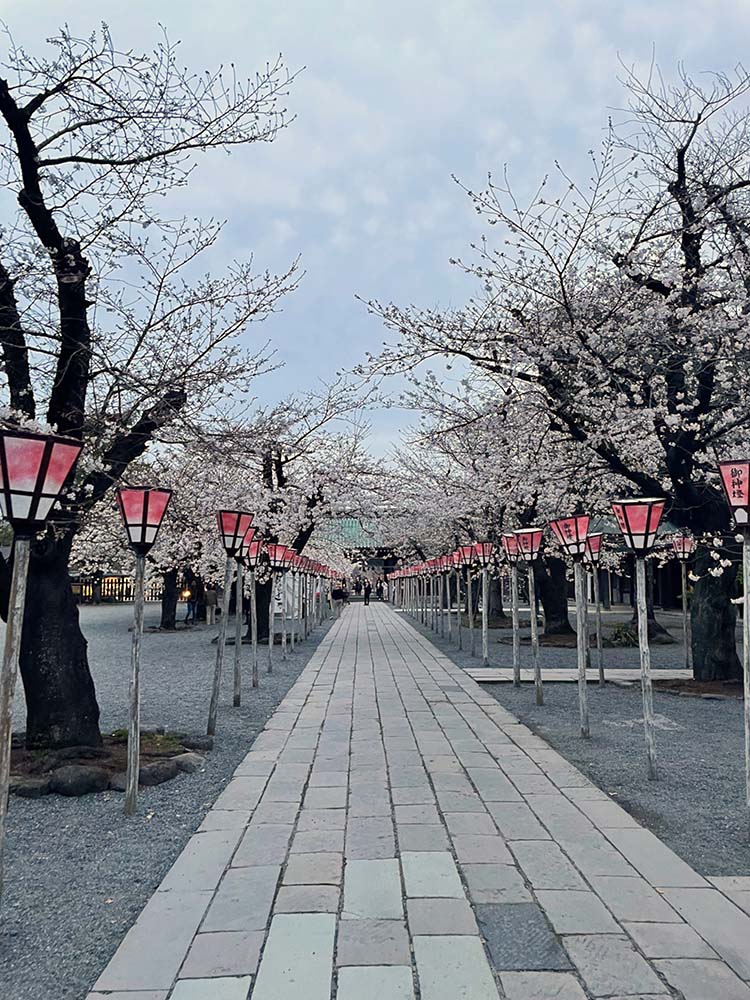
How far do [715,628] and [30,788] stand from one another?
9802 millimetres

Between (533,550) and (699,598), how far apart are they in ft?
9.82

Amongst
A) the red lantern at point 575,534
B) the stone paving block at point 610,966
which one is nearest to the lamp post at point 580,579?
the red lantern at point 575,534

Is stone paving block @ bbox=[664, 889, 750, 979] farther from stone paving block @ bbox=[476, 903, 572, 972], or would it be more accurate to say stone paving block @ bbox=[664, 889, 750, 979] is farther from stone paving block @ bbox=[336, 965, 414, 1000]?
stone paving block @ bbox=[336, 965, 414, 1000]

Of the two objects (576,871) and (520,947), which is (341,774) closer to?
(576,871)

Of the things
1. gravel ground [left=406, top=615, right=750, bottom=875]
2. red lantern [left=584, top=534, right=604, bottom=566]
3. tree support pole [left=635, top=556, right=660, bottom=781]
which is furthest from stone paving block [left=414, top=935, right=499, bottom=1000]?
red lantern [left=584, top=534, right=604, bottom=566]

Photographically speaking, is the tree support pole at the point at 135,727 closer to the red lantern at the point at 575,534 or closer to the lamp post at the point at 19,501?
the lamp post at the point at 19,501

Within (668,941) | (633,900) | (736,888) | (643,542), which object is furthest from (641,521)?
(668,941)

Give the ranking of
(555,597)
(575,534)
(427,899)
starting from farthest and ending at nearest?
(555,597) → (575,534) → (427,899)

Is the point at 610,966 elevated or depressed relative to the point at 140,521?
depressed

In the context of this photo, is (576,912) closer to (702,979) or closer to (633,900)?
(633,900)

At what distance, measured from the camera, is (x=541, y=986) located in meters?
2.92

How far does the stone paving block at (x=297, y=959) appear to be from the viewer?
2865mm

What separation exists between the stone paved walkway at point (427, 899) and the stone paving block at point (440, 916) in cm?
1

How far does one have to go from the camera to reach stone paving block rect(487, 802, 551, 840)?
4.77 metres
